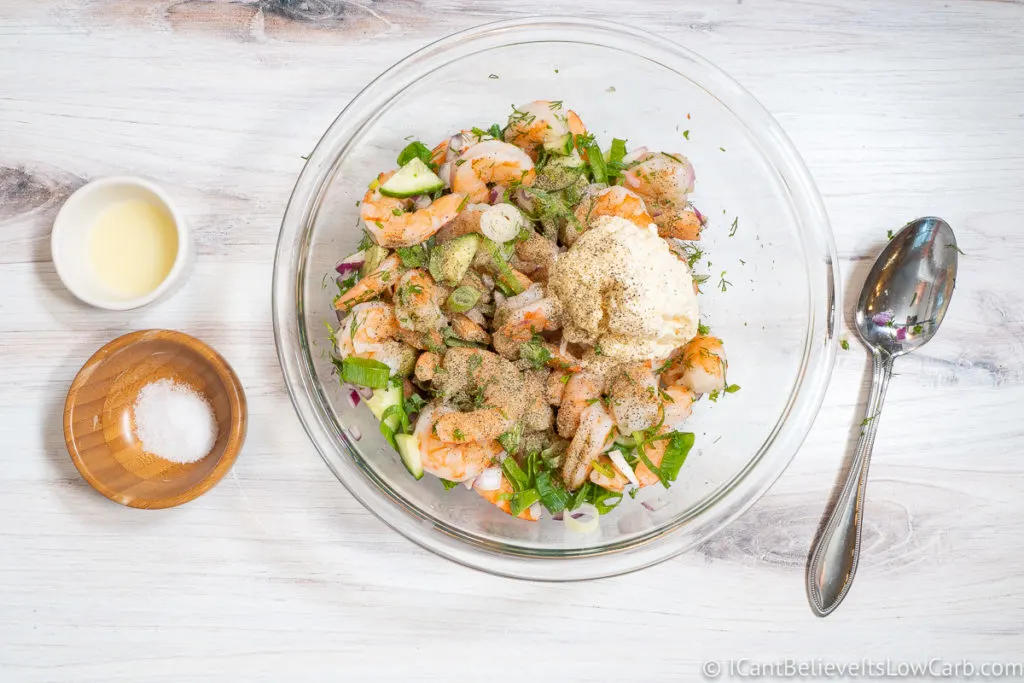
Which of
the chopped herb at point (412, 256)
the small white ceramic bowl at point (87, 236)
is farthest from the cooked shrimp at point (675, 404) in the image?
the small white ceramic bowl at point (87, 236)

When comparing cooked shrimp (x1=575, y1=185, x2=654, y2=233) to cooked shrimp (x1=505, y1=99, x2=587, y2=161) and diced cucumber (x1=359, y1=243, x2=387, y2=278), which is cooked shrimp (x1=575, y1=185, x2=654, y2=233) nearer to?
cooked shrimp (x1=505, y1=99, x2=587, y2=161)

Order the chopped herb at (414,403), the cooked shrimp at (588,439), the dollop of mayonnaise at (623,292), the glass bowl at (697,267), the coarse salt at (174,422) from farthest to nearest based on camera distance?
the coarse salt at (174,422) < the glass bowl at (697,267) < the chopped herb at (414,403) < the cooked shrimp at (588,439) < the dollop of mayonnaise at (623,292)

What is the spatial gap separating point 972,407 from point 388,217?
1.89 m

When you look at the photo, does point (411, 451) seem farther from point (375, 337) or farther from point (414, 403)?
point (375, 337)

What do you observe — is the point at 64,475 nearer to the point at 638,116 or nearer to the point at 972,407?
the point at 638,116

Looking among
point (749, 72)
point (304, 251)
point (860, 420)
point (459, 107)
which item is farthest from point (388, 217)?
point (860, 420)

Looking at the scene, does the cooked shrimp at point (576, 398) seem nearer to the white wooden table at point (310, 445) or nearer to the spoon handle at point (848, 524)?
the white wooden table at point (310, 445)

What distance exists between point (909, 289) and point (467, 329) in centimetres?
135

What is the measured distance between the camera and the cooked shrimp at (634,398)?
171 centimetres

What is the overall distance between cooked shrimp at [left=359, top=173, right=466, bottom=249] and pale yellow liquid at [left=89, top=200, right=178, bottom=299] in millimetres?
744

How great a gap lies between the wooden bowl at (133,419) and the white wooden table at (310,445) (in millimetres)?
111

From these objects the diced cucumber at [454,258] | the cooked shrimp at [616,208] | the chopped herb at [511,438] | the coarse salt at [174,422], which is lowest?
the coarse salt at [174,422]

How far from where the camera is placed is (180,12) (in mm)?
2197

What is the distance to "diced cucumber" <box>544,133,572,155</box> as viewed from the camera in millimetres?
1883
